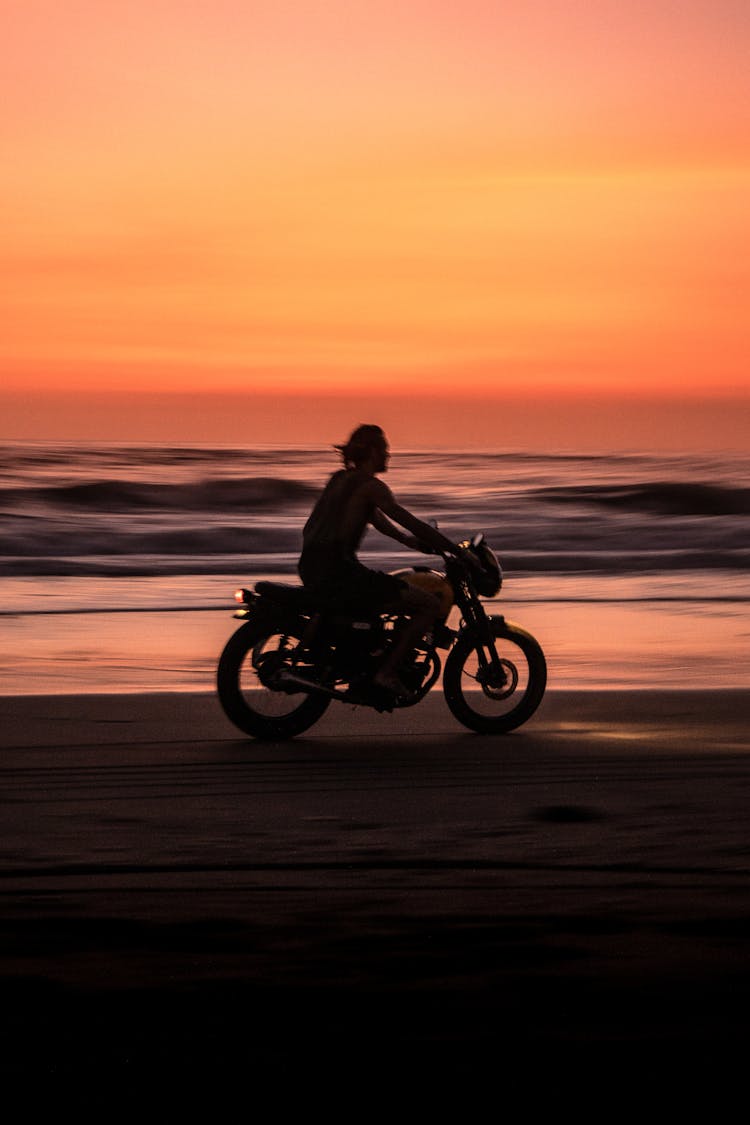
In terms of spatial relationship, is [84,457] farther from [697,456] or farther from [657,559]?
[657,559]

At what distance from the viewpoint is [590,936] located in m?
5.03

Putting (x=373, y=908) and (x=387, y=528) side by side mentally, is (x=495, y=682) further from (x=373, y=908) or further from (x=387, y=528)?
(x=373, y=908)

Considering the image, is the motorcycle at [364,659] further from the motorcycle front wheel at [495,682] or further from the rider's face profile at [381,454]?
the rider's face profile at [381,454]

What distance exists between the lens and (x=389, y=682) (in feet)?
31.2

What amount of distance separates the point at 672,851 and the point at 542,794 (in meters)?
1.33

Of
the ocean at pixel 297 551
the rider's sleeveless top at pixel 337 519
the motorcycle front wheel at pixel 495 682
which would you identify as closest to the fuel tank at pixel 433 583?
the motorcycle front wheel at pixel 495 682

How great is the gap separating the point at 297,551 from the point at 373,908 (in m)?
27.6

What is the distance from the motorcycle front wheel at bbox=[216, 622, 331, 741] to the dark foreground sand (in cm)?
24

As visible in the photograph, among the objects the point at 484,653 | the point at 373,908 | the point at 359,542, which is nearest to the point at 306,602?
the point at 359,542

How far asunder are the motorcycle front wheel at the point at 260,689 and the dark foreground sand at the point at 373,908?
9.4 inches

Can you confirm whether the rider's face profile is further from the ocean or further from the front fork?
the ocean

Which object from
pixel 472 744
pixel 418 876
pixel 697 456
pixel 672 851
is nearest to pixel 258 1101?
pixel 418 876

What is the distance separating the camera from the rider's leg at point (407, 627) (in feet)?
31.1

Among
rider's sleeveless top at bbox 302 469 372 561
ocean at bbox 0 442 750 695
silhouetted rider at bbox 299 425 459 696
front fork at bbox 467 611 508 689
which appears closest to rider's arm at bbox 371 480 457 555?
silhouetted rider at bbox 299 425 459 696
